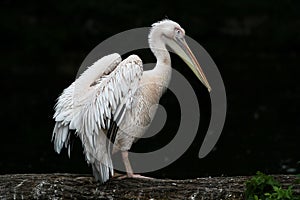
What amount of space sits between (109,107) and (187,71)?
32.8 feet

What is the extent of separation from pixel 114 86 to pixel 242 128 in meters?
5.64

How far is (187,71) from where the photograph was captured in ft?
52.7

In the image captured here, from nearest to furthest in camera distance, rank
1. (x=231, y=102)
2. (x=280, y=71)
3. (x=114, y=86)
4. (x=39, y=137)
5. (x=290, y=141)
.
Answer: (x=114, y=86) → (x=290, y=141) → (x=39, y=137) → (x=231, y=102) → (x=280, y=71)

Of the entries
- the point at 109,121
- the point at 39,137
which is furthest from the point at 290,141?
the point at 109,121

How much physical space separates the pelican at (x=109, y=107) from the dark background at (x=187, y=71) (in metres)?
2.47

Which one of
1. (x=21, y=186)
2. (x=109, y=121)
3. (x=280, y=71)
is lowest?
(x=21, y=186)

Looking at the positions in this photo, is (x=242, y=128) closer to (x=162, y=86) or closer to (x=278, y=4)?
(x=162, y=86)

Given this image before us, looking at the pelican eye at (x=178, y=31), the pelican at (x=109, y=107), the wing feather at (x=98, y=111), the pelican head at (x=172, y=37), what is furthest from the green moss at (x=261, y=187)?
the pelican eye at (x=178, y=31)

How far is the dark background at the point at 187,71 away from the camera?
9.83m

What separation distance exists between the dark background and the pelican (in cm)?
247

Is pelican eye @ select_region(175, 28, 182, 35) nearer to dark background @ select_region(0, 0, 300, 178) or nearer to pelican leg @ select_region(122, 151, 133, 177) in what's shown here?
pelican leg @ select_region(122, 151, 133, 177)

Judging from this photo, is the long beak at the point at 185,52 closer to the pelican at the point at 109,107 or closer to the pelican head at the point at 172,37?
the pelican head at the point at 172,37

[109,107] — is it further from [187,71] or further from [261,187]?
[187,71]

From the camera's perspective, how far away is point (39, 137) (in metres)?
11.4
